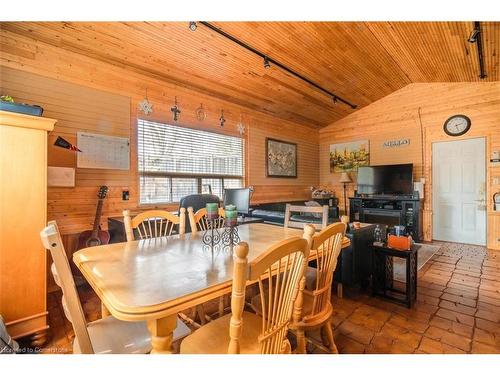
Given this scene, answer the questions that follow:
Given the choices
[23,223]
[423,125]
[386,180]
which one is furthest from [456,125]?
[23,223]

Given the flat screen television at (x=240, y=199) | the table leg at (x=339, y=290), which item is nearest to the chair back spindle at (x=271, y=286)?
the table leg at (x=339, y=290)

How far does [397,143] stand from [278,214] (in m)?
4.01

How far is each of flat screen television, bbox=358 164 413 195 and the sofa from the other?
88 cm

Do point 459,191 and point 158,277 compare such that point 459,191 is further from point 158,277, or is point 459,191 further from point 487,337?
point 158,277

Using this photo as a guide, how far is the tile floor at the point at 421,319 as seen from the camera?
1.88 m

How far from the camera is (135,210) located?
3.70 m

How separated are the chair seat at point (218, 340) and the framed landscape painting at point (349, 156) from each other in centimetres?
591

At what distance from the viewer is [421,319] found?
2230mm

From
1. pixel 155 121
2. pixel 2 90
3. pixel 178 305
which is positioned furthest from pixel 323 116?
pixel 178 305

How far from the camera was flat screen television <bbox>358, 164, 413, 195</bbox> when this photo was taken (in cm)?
539

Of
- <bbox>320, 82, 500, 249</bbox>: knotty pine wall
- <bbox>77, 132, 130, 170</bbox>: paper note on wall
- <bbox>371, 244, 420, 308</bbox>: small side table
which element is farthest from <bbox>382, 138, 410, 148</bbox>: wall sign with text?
<bbox>77, 132, 130, 170</bbox>: paper note on wall

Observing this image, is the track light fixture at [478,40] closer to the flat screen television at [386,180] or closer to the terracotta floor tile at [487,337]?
the flat screen television at [386,180]
